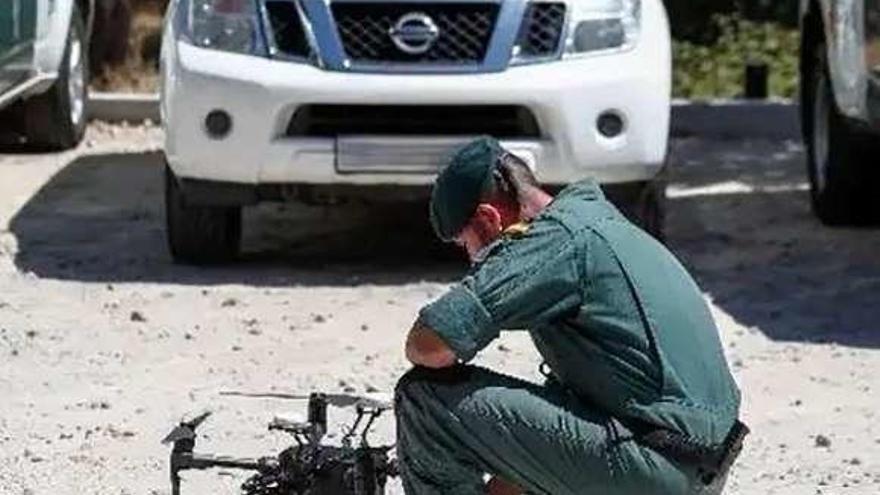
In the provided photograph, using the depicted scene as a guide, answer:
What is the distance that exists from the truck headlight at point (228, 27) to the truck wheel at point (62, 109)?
3.61 meters

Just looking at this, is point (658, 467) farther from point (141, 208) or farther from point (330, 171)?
point (141, 208)

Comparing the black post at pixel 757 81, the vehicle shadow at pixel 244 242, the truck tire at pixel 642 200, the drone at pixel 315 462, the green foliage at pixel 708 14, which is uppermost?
the drone at pixel 315 462

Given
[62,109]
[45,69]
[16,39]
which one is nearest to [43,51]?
[45,69]

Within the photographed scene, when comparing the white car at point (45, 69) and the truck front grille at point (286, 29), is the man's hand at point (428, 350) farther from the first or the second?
the white car at point (45, 69)

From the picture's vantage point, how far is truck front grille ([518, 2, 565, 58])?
9.42 m

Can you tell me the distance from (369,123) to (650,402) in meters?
4.57

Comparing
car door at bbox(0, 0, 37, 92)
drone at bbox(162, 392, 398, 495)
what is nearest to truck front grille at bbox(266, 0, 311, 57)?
car door at bbox(0, 0, 37, 92)

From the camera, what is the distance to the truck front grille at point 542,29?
30.9 ft

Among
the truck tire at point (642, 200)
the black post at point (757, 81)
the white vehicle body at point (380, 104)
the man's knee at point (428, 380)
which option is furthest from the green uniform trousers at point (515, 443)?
the black post at point (757, 81)

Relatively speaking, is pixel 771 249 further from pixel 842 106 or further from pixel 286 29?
pixel 286 29

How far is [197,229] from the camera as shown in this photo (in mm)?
9766

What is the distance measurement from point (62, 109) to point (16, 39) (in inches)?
63.1

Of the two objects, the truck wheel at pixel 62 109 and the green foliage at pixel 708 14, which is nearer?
the truck wheel at pixel 62 109

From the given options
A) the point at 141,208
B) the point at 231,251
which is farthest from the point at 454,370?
the point at 141,208
